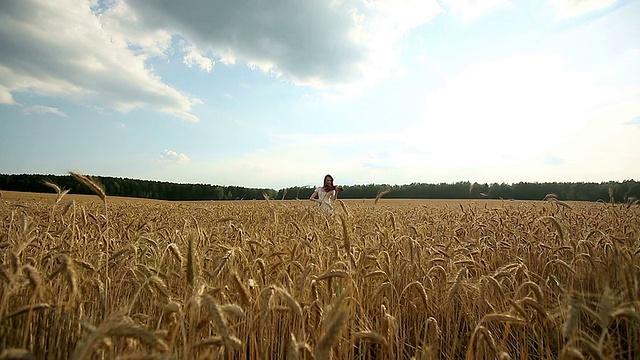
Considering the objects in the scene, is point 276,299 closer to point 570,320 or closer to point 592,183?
point 570,320

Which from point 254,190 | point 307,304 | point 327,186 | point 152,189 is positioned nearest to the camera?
point 307,304

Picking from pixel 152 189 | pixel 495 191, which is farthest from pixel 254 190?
pixel 495 191

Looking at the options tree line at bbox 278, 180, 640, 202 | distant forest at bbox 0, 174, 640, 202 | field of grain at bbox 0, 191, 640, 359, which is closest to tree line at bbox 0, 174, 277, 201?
distant forest at bbox 0, 174, 640, 202

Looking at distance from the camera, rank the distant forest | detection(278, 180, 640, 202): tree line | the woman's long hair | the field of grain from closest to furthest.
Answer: the field of grain, the woman's long hair, detection(278, 180, 640, 202): tree line, the distant forest

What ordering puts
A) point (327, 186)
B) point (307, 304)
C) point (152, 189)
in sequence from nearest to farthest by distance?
point (307, 304) < point (327, 186) < point (152, 189)

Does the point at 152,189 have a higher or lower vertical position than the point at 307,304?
higher

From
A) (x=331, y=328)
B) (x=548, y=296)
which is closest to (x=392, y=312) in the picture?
(x=548, y=296)

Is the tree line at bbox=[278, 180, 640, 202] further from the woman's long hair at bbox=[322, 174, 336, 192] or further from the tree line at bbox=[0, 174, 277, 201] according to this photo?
the woman's long hair at bbox=[322, 174, 336, 192]

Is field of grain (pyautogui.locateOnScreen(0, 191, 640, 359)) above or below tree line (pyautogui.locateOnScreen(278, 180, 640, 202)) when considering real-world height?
below

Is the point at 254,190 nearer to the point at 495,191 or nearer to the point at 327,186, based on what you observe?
the point at 495,191

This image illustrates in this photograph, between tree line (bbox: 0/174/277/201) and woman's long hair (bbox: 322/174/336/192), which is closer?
woman's long hair (bbox: 322/174/336/192)

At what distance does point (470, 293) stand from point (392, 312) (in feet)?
3.06

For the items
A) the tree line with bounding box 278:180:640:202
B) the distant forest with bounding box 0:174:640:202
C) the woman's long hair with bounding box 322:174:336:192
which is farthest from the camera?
the distant forest with bounding box 0:174:640:202

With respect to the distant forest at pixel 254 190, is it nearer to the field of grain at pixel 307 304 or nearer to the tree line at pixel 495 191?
the tree line at pixel 495 191
